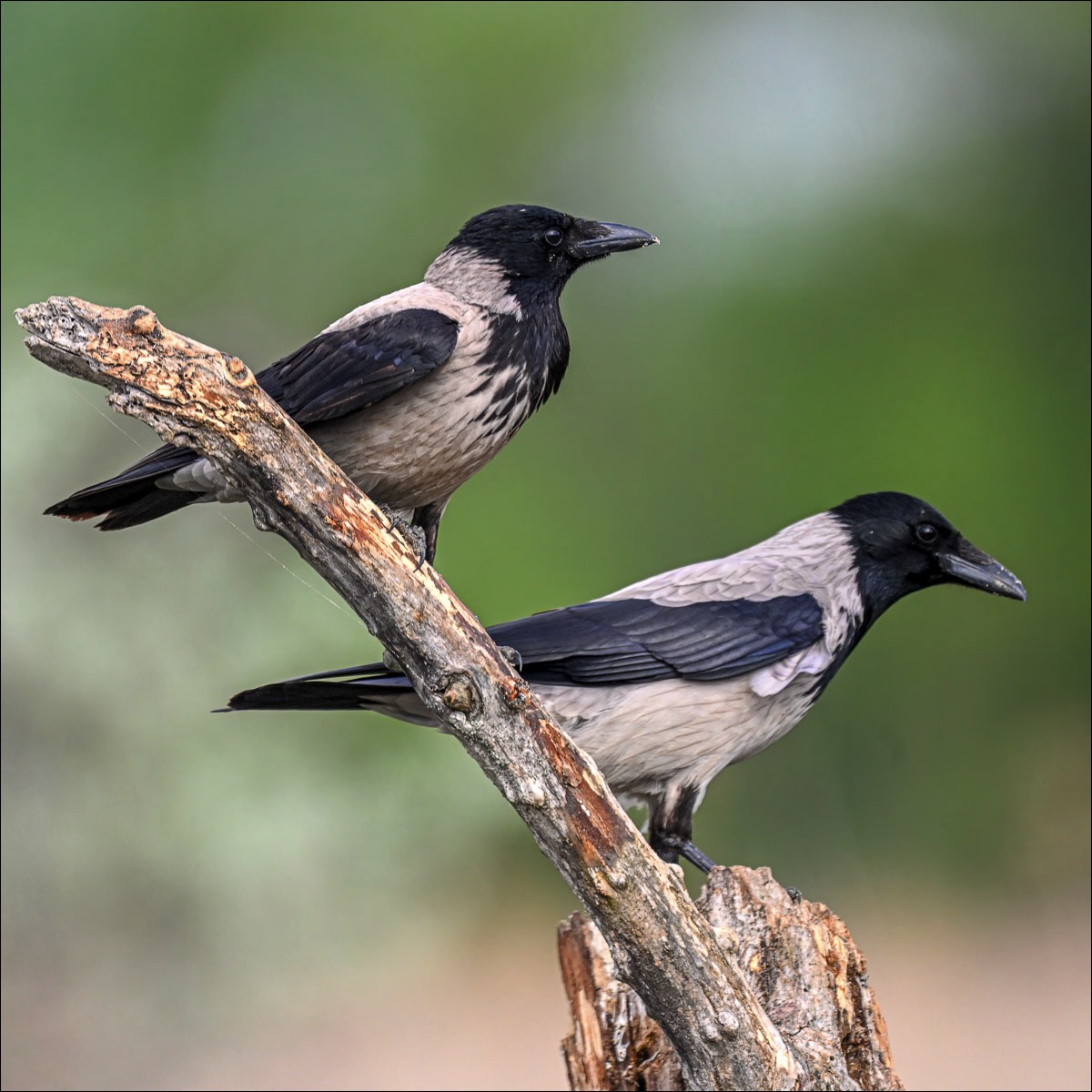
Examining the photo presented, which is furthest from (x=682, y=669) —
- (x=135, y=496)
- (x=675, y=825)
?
(x=135, y=496)

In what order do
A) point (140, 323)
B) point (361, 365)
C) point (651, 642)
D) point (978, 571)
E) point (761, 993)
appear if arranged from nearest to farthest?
point (140, 323) → point (361, 365) → point (761, 993) → point (651, 642) → point (978, 571)

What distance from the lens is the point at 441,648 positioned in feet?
9.10

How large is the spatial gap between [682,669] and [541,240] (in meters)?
1.22

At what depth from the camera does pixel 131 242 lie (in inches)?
321

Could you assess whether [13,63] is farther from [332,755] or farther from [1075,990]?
[1075,990]

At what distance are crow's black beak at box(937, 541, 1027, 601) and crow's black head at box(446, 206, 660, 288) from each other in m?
1.31

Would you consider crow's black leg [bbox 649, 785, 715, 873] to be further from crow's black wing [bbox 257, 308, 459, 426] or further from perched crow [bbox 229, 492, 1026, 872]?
crow's black wing [bbox 257, 308, 459, 426]

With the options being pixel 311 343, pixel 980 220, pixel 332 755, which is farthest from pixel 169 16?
pixel 311 343

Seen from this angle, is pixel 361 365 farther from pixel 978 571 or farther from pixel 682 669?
pixel 978 571

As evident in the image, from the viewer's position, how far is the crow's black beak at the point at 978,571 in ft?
13.0

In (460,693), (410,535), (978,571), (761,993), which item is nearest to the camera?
(460,693)

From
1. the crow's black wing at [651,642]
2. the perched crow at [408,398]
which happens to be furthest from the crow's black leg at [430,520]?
the crow's black wing at [651,642]

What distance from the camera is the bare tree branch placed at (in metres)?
2.59

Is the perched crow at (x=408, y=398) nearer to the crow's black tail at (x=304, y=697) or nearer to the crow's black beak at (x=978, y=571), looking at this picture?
the crow's black tail at (x=304, y=697)
